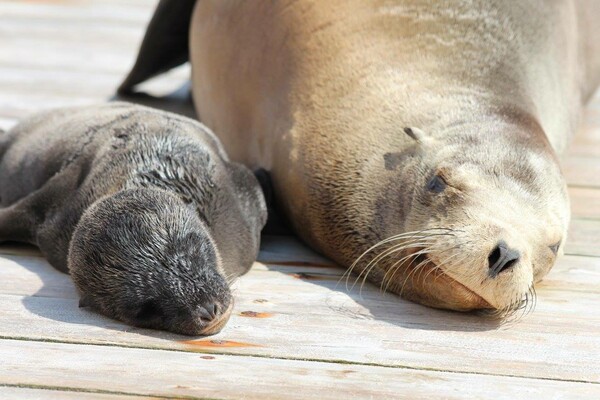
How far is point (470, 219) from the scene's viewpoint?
3.18 meters

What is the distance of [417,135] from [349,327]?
0.77 meters

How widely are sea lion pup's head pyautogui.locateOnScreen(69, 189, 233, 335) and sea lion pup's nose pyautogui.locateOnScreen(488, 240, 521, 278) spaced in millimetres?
729

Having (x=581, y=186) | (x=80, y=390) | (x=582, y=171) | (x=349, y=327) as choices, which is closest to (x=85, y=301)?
(x=80, y=390)

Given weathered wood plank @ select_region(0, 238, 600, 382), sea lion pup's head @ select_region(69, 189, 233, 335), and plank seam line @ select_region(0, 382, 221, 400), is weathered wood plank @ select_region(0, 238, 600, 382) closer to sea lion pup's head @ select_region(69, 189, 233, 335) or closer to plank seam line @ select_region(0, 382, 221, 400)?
sea lion pup's head @ select_region(69, 189, 233, 335)

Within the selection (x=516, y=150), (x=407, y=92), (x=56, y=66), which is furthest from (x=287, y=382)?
(x=56, y=66)

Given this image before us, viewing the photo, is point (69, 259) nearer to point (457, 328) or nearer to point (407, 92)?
point (457, 328)

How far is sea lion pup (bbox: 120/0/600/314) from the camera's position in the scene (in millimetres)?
3242

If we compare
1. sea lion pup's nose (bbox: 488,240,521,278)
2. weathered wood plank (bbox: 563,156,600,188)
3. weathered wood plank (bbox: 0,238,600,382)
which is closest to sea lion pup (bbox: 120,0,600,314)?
sea lion pup's nose (bbox: 488,240,521,278)

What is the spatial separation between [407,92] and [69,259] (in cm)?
137

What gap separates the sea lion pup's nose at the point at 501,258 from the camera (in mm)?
3020

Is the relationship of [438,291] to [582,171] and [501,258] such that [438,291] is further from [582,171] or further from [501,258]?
[582,171]

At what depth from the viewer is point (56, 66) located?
6.23 metres

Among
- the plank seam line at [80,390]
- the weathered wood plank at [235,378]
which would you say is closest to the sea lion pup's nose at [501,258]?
the weathered wood plank at [235,378]

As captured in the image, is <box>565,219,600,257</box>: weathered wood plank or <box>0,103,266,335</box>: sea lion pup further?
<box>565,219,600,257</box>: weathered wood plank
